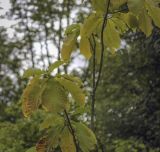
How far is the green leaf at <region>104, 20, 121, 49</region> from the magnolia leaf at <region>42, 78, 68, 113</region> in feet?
1.12

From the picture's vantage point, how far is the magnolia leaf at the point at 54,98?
4.24 feet

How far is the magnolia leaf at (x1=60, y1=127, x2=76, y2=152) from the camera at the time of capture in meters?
1.42

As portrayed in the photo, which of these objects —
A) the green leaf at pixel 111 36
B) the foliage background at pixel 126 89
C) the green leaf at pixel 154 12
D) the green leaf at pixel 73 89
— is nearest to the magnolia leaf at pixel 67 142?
the green leaf at pixel 73 89

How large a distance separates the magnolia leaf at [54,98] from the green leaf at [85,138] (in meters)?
0.22

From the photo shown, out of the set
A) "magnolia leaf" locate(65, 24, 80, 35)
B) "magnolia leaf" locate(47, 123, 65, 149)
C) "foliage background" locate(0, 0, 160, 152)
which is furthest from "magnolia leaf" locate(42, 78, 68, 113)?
"foliage background" locate(0, 0, 160, 152)

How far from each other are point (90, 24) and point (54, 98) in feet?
0.99

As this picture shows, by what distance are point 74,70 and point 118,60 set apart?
378cm

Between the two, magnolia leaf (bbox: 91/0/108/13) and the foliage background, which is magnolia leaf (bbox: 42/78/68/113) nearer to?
magnolia leaf (bbox: 91/0/108/13)

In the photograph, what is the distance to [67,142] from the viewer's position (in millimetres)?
1415

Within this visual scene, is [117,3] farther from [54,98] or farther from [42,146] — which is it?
[42,146]

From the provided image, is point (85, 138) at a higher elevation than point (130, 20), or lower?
lower

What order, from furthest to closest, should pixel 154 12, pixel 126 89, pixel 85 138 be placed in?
pixel 126 89 → pixel 85 138 → pixel 154 12

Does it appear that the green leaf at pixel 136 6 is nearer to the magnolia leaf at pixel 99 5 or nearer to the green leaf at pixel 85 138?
the magnolia leaf at pixel 99 5

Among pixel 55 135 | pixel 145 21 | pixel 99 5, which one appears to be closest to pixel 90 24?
pixel 99 5
